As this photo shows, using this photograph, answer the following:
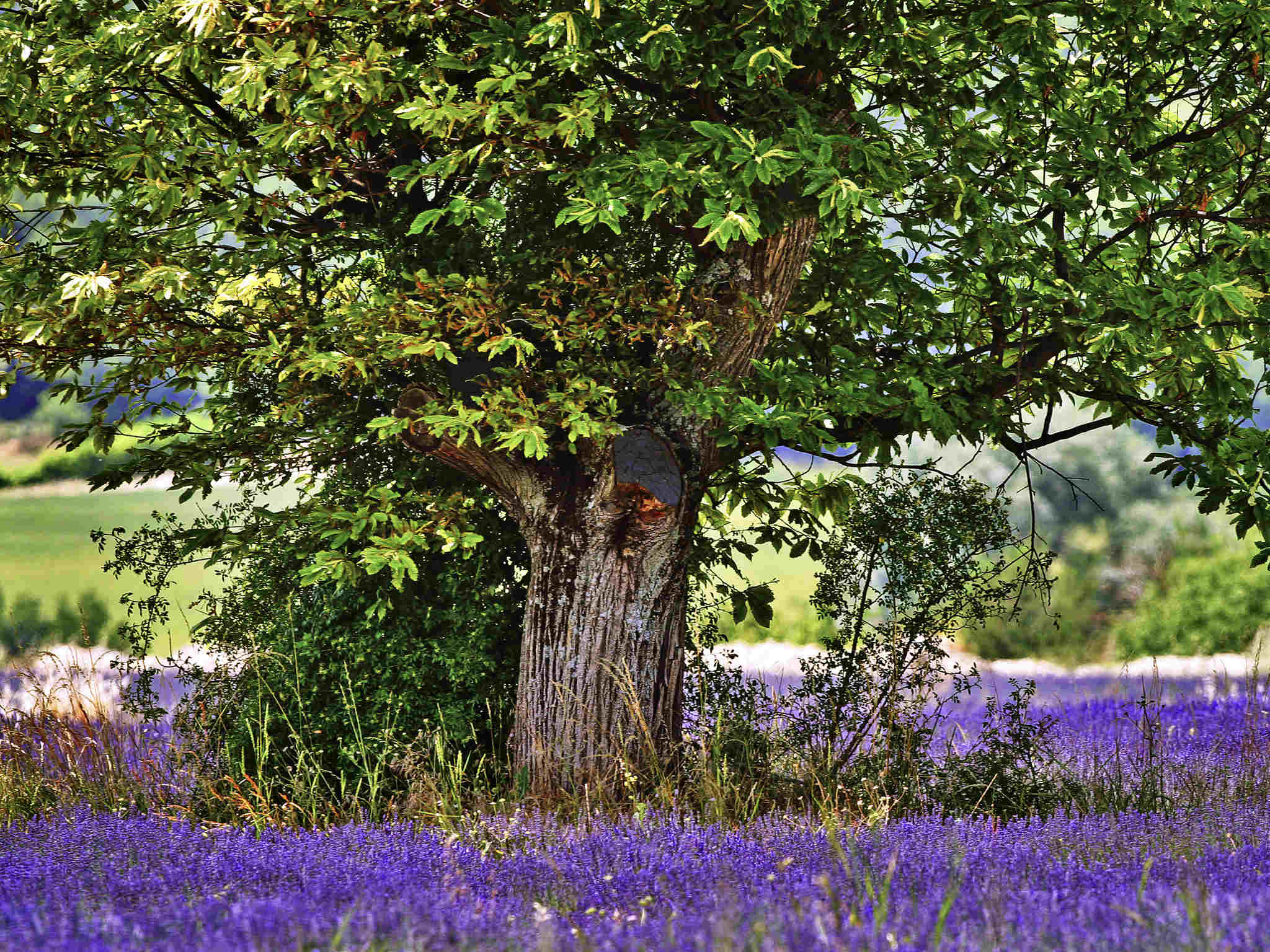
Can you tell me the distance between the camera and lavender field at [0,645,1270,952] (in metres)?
3.43

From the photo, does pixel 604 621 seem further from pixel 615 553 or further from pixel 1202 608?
pixel 1202 608

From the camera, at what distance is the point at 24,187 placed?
7.89 meters

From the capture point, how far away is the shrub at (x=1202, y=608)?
1678 centimetres

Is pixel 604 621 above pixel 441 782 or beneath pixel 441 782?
above

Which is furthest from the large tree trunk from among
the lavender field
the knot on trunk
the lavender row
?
the lavender row

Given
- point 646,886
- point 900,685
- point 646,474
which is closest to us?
point 646,886

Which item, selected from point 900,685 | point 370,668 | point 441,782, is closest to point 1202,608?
point 900,685

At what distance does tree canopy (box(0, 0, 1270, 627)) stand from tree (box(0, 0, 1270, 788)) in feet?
0.11

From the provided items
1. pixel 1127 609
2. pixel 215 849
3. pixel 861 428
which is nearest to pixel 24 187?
pixel 215 849

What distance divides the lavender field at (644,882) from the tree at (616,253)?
1786 millimetres

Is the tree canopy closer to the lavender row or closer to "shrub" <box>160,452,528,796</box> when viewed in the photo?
"shrub" <box>160,452,528,796</box>

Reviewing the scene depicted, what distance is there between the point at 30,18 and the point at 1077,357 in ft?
23.8

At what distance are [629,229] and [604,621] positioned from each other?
9.07ft

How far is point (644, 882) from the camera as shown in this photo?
13.9 ft
